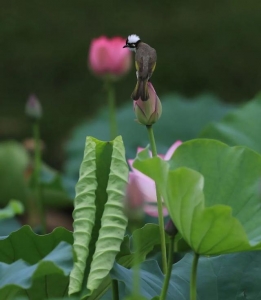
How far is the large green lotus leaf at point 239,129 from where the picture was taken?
6.13 ft

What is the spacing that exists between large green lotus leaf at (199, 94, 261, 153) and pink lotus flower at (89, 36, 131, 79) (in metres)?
0.32

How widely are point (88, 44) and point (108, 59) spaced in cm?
292

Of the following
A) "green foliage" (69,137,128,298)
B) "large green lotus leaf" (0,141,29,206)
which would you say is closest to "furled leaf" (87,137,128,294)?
"green foliage" (69,137,128,298)

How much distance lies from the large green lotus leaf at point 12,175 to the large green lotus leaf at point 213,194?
4.53ft

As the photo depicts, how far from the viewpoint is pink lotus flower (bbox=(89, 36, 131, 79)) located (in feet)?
6.86

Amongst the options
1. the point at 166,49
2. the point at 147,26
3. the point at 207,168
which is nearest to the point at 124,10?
the point at 147,26

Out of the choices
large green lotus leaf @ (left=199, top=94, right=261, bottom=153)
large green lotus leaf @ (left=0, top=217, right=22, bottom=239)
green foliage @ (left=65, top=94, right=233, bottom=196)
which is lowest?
large green lotus leaf @ (left=0, top=217, right=22, bottom=239)

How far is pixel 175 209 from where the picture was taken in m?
0.80

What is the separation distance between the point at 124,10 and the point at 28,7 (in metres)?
0.59

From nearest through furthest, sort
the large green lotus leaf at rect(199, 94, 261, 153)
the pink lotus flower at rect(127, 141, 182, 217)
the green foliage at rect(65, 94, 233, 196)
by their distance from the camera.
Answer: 1. the pink lotus flower at rect(127, 141, 182, 217)
2. the large green lotus leaf at rect(199, 94, 261, 153)
3. the green foliage at rect(65, 94, 233, 196)

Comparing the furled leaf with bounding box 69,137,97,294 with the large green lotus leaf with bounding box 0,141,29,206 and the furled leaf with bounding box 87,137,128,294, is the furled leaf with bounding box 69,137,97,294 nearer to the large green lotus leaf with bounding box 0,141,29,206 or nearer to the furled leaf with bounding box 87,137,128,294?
the furled leaf with bounding box 87,137,128,294

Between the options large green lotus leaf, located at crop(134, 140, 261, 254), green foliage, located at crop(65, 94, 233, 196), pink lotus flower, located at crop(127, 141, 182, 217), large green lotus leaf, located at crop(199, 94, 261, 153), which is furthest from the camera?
green foliage, located at crop(65, 94, 233, 196)

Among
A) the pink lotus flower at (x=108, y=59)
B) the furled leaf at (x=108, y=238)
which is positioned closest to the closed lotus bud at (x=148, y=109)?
the furled leaf at (x=108, y=238)

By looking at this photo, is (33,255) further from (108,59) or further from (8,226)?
(108,59)
